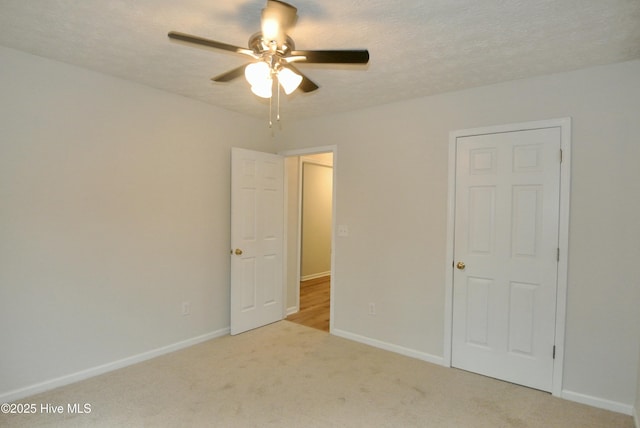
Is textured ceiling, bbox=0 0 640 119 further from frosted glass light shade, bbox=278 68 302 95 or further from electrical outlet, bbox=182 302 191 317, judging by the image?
electrical outlet, bbox=182 302 191 317

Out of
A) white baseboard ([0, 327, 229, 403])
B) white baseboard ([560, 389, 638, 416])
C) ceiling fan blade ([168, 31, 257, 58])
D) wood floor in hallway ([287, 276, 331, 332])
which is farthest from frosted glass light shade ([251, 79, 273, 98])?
white baseboard ([560, 389, 638, 416])

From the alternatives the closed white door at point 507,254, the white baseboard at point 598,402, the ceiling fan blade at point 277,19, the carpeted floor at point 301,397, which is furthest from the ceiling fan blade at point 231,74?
the white baseboard at point 598,402

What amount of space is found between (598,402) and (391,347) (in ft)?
5.25

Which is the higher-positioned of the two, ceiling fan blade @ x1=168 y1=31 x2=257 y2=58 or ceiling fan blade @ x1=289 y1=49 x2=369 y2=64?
ceiling fan blade @ x1=168 y1=31 x2=257 y2=58

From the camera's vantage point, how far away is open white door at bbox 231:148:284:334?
3701mm

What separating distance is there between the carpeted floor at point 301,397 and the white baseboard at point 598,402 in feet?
0.16

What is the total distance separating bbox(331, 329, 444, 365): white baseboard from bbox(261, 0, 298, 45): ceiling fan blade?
2894 millimetres

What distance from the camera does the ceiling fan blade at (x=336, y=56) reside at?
1.70 metres

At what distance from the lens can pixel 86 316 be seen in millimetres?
2711

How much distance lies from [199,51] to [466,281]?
111 inches

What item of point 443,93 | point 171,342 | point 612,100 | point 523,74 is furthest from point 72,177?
point 612,100

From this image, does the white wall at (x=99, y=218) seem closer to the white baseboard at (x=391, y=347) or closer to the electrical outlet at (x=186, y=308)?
the electrical outlet at (x=186, y=308)

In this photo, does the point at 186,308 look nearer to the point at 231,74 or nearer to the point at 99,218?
the point at 99,218

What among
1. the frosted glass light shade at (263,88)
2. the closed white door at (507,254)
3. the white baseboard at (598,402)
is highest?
the frosted glass light shade at (263,88)
